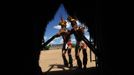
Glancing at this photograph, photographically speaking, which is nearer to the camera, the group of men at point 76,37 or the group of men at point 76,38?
the group of men at point 76,37

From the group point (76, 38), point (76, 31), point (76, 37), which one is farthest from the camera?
point (76, 38)

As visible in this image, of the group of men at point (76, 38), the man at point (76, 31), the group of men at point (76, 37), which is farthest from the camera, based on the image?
the group of men at point (76, 38)

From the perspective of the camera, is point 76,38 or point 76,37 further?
point 76,38

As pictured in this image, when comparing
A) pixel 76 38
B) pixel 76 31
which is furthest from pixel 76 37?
pixel 76 31

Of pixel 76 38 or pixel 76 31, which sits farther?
pixel 76 38

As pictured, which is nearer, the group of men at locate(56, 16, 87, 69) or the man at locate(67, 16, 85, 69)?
the man at locate(67, 16, 85, 69)

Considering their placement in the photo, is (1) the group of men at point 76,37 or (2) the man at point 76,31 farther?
(1) the group of men at point 76,37

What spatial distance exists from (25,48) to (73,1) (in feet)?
3.64

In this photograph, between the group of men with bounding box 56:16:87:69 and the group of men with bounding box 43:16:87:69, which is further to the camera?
the group of men with bounding box 56:16:87:69

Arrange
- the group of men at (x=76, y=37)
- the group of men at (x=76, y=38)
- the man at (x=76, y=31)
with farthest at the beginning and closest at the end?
the group of men at (x=76, y=38) < the group of men at (x=76, y=37) < the man at (x=76, y=31)

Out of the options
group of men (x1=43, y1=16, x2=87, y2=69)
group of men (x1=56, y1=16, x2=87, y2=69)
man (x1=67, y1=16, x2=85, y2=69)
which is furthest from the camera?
group of men (x1=56, y1=16, x2=87, y2=69)

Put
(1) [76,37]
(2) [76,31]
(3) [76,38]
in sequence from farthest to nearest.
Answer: (3) [76,38], (1) [76,37], (2) [76,31]

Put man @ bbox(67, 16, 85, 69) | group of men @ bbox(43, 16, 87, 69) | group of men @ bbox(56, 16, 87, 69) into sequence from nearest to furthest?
man @ bbox(67, 16, 85, 69)
group of men @ bbox(43, 16, 87, 69)
group of men @ bbox(56, 16, 87, 69)

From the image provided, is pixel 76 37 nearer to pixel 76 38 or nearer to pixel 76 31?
pixel 76 38
